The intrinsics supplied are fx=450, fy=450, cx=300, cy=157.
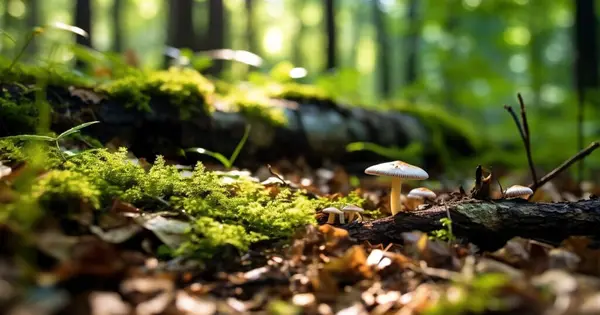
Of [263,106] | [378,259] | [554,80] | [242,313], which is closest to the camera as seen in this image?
[242,313]

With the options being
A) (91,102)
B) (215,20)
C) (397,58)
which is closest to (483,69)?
(215,20)

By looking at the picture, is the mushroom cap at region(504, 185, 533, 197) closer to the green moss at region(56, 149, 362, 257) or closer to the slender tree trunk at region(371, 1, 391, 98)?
the green moss at region(56, 149, 362, 257)

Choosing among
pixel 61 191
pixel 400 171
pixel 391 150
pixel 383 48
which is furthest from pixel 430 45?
pixel 61 191

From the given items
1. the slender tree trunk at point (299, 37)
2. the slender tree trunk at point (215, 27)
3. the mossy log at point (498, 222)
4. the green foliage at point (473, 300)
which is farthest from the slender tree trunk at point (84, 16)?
the slender tree trunk at point (299, 37)

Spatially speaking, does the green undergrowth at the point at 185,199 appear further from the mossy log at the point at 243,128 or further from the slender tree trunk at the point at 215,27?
the slender tree trunk at the point at 215,27

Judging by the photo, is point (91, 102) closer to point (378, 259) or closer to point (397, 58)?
point (378, 259)
